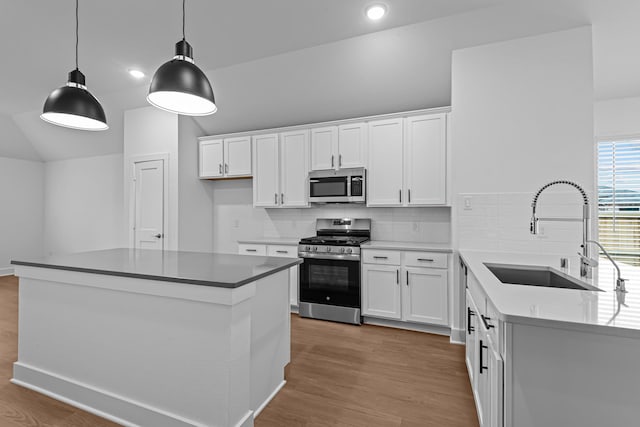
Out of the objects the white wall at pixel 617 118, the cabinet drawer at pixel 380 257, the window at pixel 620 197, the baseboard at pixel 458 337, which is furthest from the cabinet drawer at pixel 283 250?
the white wall at pixel 617 118

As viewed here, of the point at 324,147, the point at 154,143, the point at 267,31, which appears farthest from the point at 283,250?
the point at 154,143

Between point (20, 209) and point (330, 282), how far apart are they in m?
6.98

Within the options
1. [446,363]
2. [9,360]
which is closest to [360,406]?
[446,363]

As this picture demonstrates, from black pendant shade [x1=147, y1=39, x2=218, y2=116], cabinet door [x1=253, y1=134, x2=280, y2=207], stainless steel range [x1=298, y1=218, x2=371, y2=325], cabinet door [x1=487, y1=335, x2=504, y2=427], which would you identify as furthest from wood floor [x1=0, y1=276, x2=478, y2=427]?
black pendant shade [x1=147, y1=39, x2=218, y2=116]

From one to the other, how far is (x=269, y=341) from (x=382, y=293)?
172 cm

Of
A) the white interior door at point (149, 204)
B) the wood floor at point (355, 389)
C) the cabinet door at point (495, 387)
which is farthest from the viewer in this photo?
the white interior door at point (149, 204)

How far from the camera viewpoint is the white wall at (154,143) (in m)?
4.37

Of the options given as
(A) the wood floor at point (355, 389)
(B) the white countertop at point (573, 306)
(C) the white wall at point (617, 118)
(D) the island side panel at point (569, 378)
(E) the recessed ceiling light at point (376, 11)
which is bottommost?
(A) the wood floor at point (355, 389)

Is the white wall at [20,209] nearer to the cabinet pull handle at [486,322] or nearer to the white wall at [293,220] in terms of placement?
the white wall at [293,220]

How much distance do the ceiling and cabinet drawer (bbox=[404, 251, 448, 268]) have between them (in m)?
1.82

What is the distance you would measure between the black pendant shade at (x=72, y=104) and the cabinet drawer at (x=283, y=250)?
2.23 meters

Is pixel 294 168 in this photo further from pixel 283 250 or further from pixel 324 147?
pixel 283 250

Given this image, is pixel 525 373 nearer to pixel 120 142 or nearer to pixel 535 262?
pixel 535 262

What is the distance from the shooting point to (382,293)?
11.1 feet
